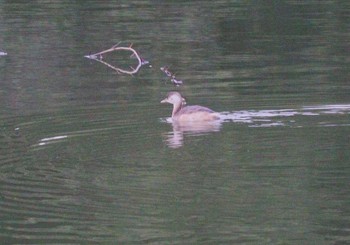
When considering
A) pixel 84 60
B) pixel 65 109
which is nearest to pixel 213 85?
pixel 65 109

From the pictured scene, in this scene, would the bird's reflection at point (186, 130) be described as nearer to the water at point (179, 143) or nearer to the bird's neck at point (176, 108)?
the water at point (179, 143)

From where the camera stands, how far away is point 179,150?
1333 centimetres

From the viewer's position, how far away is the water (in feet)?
34.3

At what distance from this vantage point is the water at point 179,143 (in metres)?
10.4

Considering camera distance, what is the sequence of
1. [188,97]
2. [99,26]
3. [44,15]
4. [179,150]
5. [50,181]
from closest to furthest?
1. [50,181]
2. [179,150]
3. [188,97]
4. [99,26]
5. [44,15]

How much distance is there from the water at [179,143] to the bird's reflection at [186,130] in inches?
1.7

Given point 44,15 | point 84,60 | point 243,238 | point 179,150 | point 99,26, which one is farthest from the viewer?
point 44,15

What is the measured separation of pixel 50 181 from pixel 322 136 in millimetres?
3444

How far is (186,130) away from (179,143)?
1.28 meters

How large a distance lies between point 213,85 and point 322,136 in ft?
17.9

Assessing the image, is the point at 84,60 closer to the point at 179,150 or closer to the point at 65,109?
the point at 65,109

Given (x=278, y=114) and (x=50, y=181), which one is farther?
(x=278, y=114)

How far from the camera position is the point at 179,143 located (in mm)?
13891

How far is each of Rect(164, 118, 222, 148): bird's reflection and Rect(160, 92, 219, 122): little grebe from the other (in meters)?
0.08
